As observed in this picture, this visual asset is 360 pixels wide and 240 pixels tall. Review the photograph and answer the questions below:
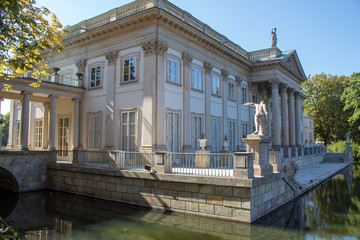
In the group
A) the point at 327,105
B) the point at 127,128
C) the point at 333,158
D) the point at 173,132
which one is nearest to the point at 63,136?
the point at 127,128

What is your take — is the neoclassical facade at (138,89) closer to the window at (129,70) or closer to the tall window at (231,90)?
the window at (129,70)

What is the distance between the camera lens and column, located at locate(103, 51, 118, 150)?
17062mm

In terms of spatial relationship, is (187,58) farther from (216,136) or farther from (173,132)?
(216,136)

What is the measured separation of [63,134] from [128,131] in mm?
6490

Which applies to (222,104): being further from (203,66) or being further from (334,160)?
(334,160)

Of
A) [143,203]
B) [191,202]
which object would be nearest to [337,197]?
→ [191,202]

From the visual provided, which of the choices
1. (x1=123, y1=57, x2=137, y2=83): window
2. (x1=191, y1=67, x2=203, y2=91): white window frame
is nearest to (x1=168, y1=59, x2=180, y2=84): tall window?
(x1=191, y1=67, x2=203, y2=91): white window frame

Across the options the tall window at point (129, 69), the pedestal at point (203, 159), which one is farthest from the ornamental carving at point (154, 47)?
the pedestal at point (203, 159)

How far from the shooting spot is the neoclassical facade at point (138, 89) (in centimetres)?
1566

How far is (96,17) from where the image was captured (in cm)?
1842

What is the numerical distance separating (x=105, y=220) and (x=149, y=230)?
2.06 meters

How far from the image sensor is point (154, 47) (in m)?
15.5

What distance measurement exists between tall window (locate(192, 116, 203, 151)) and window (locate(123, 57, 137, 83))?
4608 mm

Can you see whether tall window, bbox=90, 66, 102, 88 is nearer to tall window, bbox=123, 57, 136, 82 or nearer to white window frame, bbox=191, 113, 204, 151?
tall window, bbox=123, 57, 136, 82
